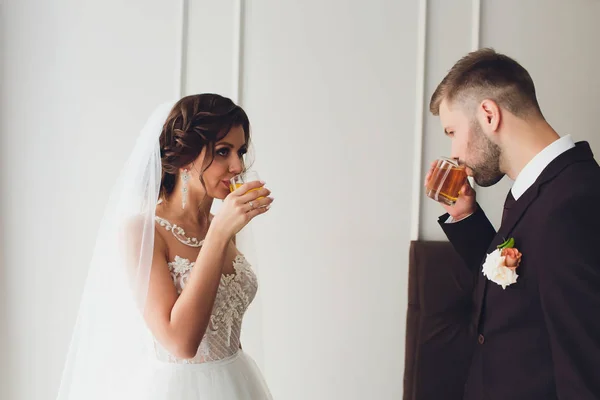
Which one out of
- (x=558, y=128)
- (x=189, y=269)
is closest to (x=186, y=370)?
(x=189, y=269)

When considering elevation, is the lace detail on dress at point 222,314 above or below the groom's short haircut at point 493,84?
below

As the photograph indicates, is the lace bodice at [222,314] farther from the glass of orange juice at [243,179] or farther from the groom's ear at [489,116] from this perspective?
the groom's ear at [489,116]

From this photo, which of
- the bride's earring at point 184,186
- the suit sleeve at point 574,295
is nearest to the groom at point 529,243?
the suit sleeve at point 574,295

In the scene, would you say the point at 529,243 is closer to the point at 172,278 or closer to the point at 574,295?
the point at 574,295

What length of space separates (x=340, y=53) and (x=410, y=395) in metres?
1.33

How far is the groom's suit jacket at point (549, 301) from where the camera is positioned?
3.45 feet

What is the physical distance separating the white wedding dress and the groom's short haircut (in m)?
0.79

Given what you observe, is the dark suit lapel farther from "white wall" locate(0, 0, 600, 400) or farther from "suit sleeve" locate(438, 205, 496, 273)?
"white wall" locate(0, 0, 600, 400)

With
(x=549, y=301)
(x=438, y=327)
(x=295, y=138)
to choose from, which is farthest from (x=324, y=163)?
(x=549, y=301)

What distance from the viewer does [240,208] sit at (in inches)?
53.0

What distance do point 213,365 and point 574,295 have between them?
3.00 feet

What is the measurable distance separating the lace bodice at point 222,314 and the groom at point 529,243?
2.11 ft

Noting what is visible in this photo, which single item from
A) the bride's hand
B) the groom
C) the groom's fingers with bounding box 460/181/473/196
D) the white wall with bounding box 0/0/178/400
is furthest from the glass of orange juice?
the white wall with bounding box 0/0/178/400

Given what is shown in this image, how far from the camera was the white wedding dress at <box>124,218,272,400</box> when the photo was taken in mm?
1426
